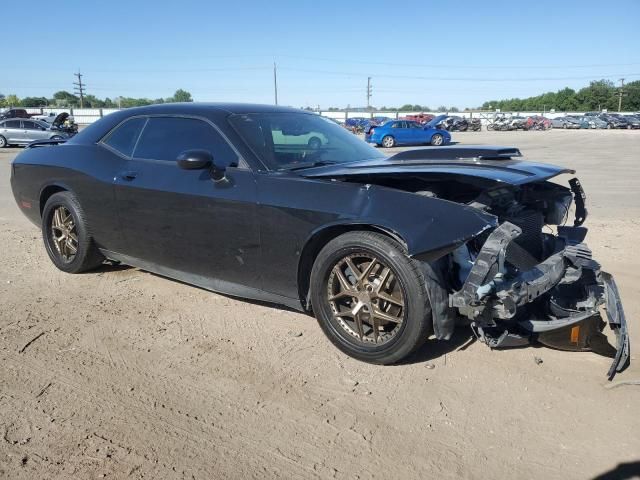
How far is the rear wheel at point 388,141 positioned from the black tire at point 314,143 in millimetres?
25102

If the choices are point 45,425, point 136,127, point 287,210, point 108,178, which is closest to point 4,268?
point 108,178

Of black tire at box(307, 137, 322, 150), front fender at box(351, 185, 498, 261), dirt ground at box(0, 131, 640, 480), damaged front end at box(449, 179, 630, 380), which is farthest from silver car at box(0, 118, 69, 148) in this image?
damaged front end at box(449, 179, 630, 380)

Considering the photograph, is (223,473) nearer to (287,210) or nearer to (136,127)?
(287,210)

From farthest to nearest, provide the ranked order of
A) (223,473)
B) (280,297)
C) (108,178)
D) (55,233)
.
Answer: (55,233) < (108,178) < (280,297) < (223,473)

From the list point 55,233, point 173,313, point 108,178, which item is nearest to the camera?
point 173,313

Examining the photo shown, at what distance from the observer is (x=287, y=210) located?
336 centimetres

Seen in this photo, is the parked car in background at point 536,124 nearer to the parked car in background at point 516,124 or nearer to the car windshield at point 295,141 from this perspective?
the parked car in background at point 516,124

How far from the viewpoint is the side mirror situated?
3512 millimetres

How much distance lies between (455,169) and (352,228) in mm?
718

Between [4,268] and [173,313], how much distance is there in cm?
239

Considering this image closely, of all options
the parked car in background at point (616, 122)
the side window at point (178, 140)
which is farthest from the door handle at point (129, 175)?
the parked car in background at point (616, 122)

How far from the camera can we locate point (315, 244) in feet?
11.0

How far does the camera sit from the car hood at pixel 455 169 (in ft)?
9.95

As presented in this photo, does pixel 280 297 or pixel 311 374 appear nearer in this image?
pixel 311 374
